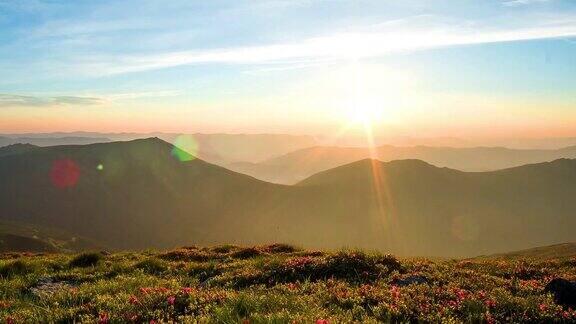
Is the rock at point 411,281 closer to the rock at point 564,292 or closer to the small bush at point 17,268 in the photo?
the rock at point 564,292

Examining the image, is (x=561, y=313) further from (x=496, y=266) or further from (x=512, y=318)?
(x=496, y=266)

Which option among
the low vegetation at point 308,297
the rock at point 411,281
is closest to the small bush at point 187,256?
the low vegetation at point 308,297

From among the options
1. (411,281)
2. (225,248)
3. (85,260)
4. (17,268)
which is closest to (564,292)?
(411,281)

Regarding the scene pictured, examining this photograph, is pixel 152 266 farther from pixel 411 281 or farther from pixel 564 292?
pixel 564 292

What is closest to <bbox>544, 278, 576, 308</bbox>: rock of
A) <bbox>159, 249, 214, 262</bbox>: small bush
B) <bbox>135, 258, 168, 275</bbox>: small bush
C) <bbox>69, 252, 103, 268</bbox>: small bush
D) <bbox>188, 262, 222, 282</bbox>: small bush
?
<bbox>188, 262, 222, 282</bbox>: small bush

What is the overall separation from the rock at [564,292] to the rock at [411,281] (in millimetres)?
3057

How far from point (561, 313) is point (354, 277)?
18.8 feet

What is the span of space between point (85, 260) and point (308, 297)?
14.9m

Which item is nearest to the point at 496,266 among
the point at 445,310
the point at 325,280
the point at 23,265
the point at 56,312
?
the point at 325,280

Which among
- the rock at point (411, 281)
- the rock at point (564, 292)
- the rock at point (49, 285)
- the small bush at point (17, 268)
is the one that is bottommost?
the small bush at point (17, 268)

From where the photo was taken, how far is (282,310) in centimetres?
834

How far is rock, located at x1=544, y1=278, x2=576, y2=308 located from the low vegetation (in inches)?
9.4

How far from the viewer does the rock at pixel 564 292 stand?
32.5 feet

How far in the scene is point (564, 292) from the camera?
10.2 metres
